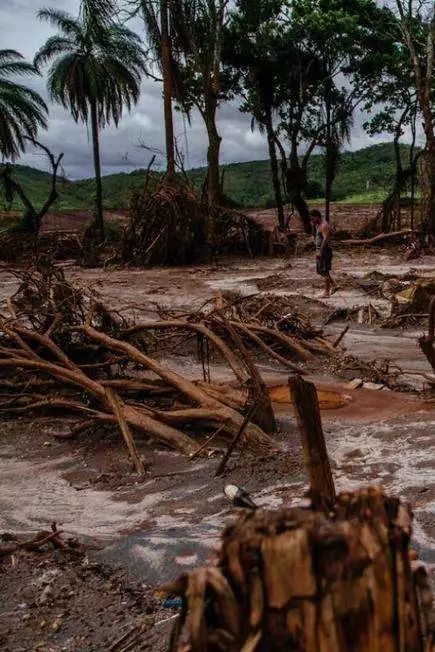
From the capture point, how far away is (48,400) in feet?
19.0

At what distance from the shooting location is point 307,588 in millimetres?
1163

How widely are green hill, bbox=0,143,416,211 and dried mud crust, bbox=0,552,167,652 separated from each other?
1618 inches

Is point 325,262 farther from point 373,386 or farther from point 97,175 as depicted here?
point 97,175

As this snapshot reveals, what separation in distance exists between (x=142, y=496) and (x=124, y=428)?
78cm

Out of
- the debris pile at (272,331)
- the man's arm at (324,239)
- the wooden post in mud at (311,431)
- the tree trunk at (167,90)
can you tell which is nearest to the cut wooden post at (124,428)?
the debris pile at (272,331)

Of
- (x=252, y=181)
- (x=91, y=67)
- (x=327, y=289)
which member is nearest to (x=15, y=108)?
(x=91, y=67)

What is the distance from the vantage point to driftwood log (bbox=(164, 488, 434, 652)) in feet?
3.83

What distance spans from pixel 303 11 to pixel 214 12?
384 centimetres

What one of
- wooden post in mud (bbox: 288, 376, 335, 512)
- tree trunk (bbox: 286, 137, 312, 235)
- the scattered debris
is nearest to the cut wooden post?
the scattered debris

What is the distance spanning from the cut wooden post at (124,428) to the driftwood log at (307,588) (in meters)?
3.45

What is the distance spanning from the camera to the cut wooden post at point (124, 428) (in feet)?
15.3

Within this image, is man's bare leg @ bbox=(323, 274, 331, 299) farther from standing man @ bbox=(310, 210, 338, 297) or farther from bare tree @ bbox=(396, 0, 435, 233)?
bare tree @ bbox=(396, 0, 435, 233)

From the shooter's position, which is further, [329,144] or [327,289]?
[329,144]

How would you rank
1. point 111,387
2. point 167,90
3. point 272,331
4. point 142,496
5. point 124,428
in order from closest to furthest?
point 142,496
point 124,428
point 111,387
point 272,331
point 167,90
